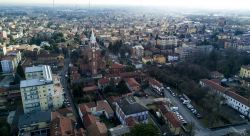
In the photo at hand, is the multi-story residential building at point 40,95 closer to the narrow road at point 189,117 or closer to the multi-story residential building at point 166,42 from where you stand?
the narrow road at point 189,117

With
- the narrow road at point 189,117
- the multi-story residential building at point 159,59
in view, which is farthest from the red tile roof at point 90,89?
the multi-story residential building at point 159,59

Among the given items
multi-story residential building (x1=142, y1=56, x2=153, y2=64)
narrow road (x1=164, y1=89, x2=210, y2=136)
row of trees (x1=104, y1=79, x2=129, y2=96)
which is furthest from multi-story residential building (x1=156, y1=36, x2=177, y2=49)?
row of trees (x1=104, y1=79, x2=129, y2=96)

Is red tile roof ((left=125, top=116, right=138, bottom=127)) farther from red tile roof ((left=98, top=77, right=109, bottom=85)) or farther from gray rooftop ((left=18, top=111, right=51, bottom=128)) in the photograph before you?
red tile roof ((left=98, top=77, right=109, bottom=85))

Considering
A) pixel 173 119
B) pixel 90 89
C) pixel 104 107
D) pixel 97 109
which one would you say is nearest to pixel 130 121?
pixel 173 119

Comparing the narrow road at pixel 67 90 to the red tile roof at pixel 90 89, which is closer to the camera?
the narrow road at pixel 67 90

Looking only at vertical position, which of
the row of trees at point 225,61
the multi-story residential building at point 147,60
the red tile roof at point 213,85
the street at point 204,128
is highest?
the row of trees at point 225,61

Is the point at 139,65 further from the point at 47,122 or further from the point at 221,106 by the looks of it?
the point at 47,122
